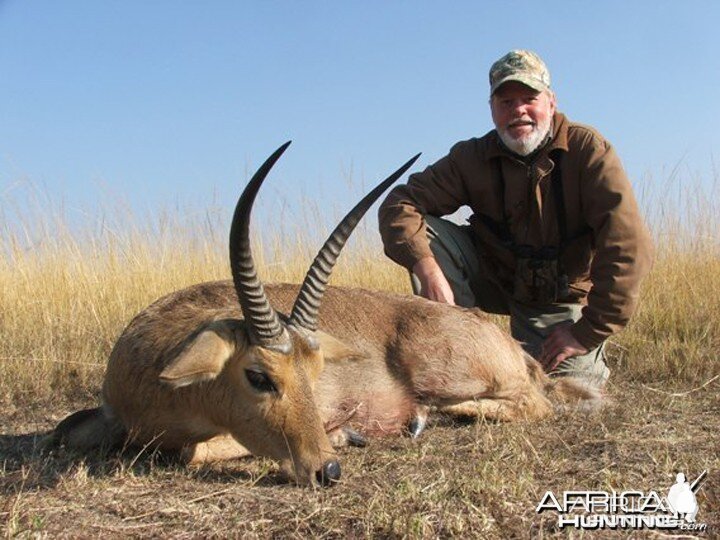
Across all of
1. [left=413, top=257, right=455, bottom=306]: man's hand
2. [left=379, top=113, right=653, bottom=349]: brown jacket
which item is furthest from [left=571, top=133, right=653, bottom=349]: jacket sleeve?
[left=413, top=257, right=455, bottom=306]: man's hand

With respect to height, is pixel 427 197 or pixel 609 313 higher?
pixel 427 197

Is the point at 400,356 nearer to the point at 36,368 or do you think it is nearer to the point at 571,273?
the point at 571,273

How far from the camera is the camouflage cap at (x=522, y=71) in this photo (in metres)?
6.52

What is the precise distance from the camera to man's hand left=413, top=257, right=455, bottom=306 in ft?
21.1

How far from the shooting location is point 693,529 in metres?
3.35

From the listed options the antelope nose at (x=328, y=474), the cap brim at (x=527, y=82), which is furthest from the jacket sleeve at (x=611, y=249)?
the antelope nose at (x=328, y=474)

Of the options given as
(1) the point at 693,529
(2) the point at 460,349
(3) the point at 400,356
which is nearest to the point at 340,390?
(3) the point at 400,356

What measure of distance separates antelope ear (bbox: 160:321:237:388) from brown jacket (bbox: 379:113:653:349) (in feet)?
8.63

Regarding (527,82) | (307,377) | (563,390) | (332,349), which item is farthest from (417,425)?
(527,82)

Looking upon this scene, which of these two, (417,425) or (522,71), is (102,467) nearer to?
(417,425)

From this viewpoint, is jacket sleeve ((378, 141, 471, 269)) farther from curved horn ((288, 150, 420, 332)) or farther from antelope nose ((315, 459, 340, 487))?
antelope nose ((315, 459, 340, 487))

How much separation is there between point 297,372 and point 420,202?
122 inches

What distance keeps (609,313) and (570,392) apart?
63 cm

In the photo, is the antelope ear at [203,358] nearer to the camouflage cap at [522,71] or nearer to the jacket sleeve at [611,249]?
the jacket sleeve at [611,249]
